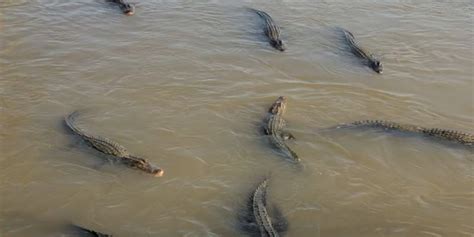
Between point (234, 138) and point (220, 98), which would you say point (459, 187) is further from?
point (220, 98)

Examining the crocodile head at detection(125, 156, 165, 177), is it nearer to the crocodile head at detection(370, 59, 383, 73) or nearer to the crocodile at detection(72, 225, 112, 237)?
the crocodile at detection(72, 225, 112, 237)

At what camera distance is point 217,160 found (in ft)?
21.8

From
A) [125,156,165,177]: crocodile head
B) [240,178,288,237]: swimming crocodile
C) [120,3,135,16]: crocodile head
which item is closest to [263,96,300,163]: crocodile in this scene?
[240,178,288,237]: swimming crocodile

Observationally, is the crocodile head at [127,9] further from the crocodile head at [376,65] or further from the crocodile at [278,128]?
the crocodile head at [376,65]

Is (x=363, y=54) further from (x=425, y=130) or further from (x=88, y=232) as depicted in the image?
(x=88, y=232)

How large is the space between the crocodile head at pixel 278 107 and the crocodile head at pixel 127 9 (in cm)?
461

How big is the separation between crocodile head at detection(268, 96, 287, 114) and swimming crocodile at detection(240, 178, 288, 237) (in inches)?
72.8

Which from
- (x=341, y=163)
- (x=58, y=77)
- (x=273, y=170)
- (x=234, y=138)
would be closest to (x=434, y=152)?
(x=341, y=163)

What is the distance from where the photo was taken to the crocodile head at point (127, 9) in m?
10.9

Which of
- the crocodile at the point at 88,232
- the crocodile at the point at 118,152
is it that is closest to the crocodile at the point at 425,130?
the crocodile at the point at 118,152

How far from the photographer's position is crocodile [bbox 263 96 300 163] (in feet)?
21.8

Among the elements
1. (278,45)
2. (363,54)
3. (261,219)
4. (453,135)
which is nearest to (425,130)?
(453,135)

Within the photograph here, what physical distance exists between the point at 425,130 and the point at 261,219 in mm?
3093

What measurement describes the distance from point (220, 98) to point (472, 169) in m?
3.71
